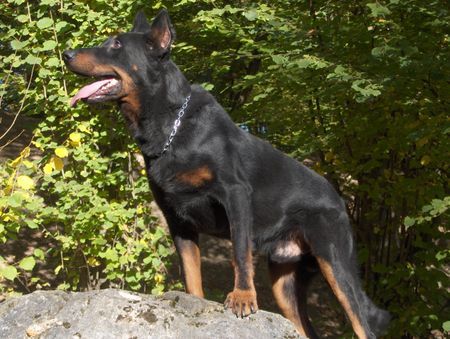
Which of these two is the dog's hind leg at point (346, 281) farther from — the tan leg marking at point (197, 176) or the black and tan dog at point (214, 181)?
the tan leg marking at point (197, 176)

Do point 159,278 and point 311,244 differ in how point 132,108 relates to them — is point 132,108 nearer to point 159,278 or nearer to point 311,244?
point 311,244

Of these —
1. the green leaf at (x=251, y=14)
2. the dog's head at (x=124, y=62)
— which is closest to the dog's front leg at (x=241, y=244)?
the dog's head at (x=124, y=62)

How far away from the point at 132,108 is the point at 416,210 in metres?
3.73

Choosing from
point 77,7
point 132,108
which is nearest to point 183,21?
point 77,7

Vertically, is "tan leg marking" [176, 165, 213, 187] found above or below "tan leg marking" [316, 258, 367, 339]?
above

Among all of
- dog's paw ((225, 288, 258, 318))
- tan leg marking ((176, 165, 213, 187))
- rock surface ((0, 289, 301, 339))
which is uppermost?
tan leg marking ((176, 165, 213, 187))

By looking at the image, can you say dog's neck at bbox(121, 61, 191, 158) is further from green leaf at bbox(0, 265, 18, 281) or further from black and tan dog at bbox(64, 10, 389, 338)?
green leaf at bbox(0, 265, 18, 281)

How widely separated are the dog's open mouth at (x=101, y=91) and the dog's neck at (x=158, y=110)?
0.45 ft

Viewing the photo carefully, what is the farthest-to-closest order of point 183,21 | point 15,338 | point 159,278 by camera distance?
point 183,21
point 159,278
point 15,338

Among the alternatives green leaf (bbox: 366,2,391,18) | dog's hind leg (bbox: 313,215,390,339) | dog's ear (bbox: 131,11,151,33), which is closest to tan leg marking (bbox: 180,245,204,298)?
dog's hind leg (bbox: 313,215,390,339)

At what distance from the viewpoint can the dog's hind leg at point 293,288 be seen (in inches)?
191

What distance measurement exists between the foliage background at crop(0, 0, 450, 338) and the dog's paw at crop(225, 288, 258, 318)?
7.28ft

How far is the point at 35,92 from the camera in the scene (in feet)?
22.8

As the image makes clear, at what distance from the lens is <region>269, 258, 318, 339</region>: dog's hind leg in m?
4.84
